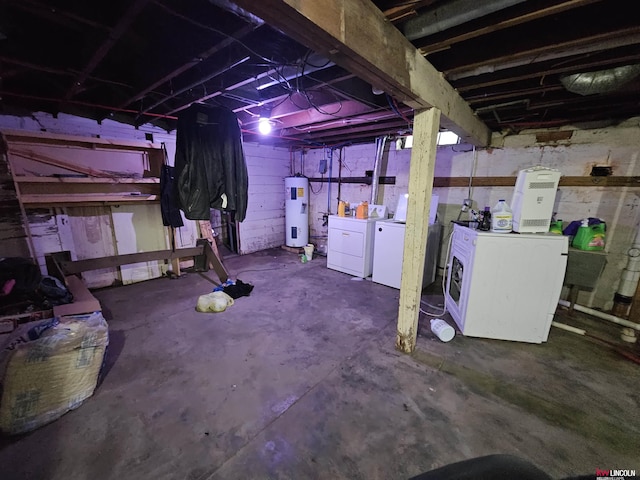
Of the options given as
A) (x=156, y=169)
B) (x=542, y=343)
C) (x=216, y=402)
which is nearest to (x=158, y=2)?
(x=216, y=402)

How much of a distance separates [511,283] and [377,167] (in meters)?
2.56

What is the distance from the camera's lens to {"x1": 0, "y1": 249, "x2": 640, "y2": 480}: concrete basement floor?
4.33 ft

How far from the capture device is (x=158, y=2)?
1.23 metres

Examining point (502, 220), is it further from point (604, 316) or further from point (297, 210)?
point (297, 210)

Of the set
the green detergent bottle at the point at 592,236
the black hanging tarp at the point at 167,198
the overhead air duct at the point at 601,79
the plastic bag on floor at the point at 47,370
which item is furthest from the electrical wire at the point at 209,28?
the green detergent bottle at the point at 592,236

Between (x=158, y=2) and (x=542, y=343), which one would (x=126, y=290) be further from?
(x=542, y=343)

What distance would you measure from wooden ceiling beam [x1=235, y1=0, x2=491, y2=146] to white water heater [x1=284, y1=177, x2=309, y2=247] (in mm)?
3495

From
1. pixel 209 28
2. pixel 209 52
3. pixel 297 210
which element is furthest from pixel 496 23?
pixel 297 210

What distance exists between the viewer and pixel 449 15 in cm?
124

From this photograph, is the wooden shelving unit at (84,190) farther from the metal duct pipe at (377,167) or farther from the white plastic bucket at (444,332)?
the white plastic bucket at (444,332)

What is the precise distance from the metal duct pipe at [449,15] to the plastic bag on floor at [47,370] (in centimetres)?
270

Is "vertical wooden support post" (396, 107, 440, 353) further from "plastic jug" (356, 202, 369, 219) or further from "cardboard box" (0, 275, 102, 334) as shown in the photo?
"cardboard box" (0, 275, 102, 334)

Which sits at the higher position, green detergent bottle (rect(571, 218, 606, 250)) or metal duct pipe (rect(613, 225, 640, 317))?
green detergent bottle (rect(571, 218, 606, 250))

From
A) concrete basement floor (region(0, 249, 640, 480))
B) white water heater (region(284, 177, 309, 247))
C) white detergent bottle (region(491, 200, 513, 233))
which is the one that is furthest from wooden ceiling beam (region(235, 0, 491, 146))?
white water heater (region(284, 177, 309, 247))
